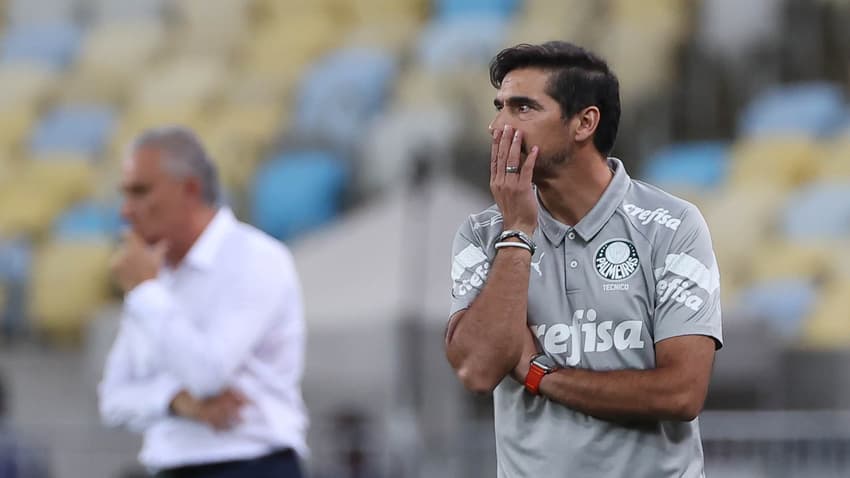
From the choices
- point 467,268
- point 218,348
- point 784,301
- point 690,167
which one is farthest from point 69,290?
point 467,268

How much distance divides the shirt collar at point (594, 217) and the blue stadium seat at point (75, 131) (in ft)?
34.0

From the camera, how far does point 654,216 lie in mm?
3664

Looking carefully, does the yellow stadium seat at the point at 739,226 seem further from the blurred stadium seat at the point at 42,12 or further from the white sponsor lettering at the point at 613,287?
the blurred stadium seat at the point at 42,12

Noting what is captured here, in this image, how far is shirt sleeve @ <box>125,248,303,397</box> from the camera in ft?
16.3

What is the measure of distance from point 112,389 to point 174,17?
1063cm

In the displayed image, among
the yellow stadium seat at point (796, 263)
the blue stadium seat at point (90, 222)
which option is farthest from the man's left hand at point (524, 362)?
the blue stadium seat at point (90, 222)

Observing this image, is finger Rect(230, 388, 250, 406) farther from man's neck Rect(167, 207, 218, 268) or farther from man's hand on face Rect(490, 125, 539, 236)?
man's hand on face Rect(490, 125, 539, 236)

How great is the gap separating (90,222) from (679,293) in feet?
30.6

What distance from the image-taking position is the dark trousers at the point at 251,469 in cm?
513

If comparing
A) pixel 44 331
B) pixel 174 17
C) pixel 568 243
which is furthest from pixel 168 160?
pixel 174 17

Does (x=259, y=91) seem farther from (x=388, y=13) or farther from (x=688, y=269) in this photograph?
(x=688, y=269)

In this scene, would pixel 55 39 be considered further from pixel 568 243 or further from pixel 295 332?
pixel 568 243

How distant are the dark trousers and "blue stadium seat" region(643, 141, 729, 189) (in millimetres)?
5856

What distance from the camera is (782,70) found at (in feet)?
38.8
